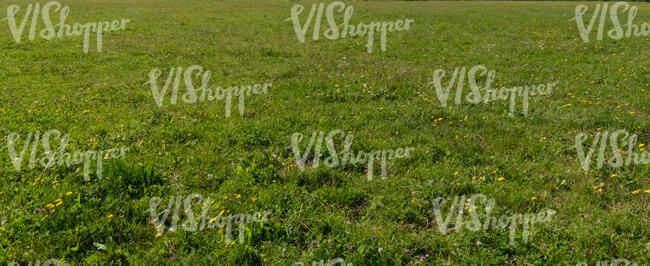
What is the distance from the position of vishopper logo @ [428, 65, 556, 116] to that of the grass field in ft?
1.18

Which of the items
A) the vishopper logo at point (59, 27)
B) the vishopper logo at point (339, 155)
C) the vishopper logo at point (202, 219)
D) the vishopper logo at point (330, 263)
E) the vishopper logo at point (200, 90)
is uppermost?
the vishopper logo at point (59, 27)

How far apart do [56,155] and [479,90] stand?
11.2 m

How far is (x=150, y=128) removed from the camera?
8594 mm

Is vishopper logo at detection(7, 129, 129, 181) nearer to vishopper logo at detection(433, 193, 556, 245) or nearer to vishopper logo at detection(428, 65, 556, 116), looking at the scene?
vishopper logo at detection(433, 193, 556, 245)

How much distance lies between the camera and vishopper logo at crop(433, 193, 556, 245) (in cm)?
530

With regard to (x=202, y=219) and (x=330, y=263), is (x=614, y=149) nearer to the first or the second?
(x=330, y=263)

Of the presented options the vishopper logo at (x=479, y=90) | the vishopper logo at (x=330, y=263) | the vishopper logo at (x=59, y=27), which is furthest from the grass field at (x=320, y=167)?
the vishopper logo at (x=59, y=27)

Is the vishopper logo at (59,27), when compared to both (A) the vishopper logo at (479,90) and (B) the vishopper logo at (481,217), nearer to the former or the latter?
(A) the vishopper logo at (479,90)

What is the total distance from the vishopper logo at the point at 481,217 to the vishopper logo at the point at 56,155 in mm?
5625

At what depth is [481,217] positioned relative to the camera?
18.1 ft

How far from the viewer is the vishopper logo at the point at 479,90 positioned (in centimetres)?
1084

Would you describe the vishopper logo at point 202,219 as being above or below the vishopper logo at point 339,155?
below


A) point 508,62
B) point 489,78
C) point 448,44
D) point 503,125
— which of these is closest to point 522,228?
point 503,125

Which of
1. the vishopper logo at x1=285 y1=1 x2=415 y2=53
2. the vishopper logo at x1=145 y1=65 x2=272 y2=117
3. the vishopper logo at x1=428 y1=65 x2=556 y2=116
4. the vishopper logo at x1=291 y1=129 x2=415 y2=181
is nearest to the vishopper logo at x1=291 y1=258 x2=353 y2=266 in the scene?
the vishopper logo at x1=291 y1=129 x2=415 y2=181
